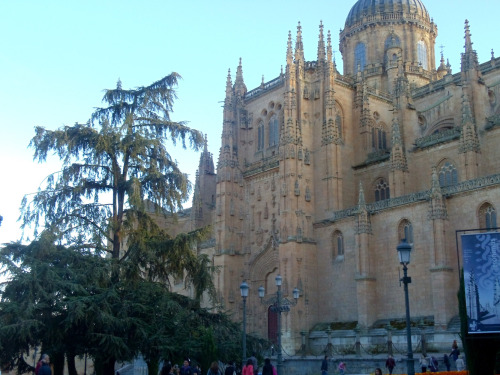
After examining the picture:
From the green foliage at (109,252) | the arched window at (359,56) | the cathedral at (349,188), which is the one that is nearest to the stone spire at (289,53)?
the cathedral at (349,188)

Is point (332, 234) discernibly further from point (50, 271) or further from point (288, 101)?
point (50, 271)

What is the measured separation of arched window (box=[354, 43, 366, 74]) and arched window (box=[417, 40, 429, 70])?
16.0 ft

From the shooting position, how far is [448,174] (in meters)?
40.4

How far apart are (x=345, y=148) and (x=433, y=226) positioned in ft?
41.3

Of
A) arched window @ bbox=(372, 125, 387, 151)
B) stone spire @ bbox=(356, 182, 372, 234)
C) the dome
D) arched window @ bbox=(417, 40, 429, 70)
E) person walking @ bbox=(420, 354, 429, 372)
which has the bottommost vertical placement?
person walking @ bbox=(420, 354, 429, 372)

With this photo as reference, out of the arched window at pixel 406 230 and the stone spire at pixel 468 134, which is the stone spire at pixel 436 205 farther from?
the stone spire at pixel 468 134

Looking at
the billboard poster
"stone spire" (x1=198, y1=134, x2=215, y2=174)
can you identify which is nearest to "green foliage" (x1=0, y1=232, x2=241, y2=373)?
the billboard poster

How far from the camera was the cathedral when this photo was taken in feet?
118

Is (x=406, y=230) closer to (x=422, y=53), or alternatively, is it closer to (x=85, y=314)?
(x=85, y=314)

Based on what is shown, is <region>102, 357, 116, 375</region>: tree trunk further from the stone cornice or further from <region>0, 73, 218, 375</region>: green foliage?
the stone cornice

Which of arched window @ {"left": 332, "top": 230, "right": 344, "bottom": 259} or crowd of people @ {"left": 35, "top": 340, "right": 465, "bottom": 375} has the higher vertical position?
arched window @ {"left": 332, "top": 230, "right": 344, "bottom": 259}

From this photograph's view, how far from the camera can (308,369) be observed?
35406 millimetres

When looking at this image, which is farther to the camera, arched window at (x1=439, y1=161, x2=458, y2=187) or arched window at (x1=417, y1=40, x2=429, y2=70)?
arched window at (x1=417, y1=40, x2=429, y2=70)

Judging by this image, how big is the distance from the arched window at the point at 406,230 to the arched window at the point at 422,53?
82.1ft
